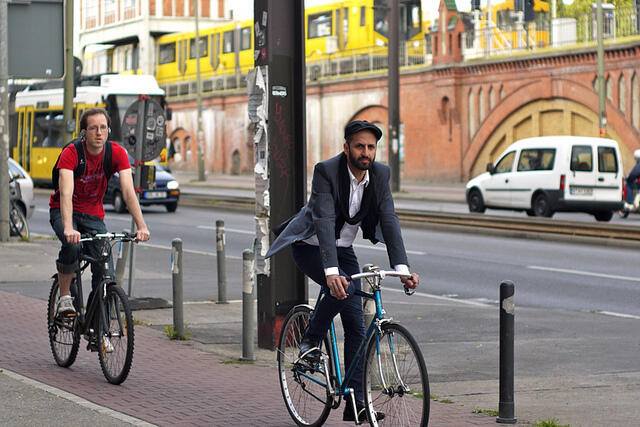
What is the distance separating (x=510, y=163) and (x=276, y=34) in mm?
19673

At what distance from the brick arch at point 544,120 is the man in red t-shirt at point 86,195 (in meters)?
33.6

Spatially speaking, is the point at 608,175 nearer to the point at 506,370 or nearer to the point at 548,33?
the point at 548,33

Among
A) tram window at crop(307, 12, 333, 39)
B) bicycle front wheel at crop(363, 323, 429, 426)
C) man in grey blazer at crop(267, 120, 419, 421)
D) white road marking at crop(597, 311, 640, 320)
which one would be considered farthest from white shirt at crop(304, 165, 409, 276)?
tram window at crop(307, 12, 333, 39)

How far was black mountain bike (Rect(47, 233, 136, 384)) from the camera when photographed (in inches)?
303

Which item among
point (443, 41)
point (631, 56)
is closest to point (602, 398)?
point (631, 56)

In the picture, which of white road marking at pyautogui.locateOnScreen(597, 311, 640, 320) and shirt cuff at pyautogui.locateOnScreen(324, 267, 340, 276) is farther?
white road marking at pyautogui.locateOnScreen(597, 311, 640, 320)

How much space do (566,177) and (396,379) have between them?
21.9m

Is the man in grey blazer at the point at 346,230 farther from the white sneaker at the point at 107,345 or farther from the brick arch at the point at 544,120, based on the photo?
the brick arch at the point at 544,120

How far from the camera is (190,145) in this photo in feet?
231

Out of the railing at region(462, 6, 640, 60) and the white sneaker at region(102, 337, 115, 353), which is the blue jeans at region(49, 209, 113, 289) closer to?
the white sneaker at region(102, 337, 115, 353)

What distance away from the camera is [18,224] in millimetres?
20297

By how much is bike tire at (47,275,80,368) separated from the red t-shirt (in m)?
0.56

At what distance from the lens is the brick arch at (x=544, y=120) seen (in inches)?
1608

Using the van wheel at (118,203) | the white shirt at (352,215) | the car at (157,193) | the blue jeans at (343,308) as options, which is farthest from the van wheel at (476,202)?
the white shirt at (352,215)
